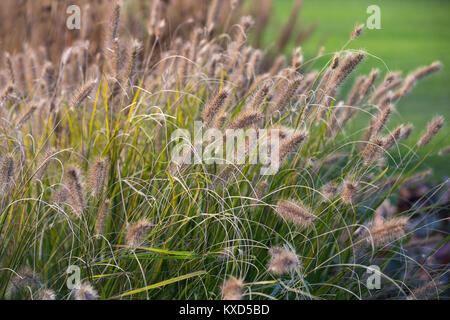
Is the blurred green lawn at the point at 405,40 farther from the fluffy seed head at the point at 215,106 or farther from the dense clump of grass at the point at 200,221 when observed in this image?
the fluffy seed head at the point at 215,106

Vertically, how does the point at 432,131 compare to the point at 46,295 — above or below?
above

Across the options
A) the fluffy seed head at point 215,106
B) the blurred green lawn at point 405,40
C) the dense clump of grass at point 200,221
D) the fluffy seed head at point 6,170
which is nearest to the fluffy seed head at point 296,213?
the dense clump of grass at point 200,221

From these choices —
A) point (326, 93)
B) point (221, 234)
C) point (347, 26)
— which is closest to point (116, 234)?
point (221, 234)

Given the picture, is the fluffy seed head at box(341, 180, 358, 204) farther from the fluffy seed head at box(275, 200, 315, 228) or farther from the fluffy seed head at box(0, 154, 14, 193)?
the fluffy seed head at box(0, 154, 14, 193)

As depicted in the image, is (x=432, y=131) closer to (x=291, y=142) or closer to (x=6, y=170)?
(x=291, y=142)

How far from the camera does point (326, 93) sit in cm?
273

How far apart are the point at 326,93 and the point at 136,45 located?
2.73 ft

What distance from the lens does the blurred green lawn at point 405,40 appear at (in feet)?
28.1

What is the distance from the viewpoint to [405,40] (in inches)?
558

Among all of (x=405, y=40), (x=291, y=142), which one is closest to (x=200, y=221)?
(x=291, y=142)

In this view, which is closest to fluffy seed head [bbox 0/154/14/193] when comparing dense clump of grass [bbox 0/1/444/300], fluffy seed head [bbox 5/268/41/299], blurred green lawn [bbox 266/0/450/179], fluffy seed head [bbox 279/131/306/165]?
dense clump of grass [bbox 0/1/444/300]

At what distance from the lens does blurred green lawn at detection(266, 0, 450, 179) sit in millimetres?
8564

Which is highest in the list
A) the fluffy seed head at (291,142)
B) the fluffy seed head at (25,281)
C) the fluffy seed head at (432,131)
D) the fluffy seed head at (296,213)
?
the fluffy seed head at (291,142)
